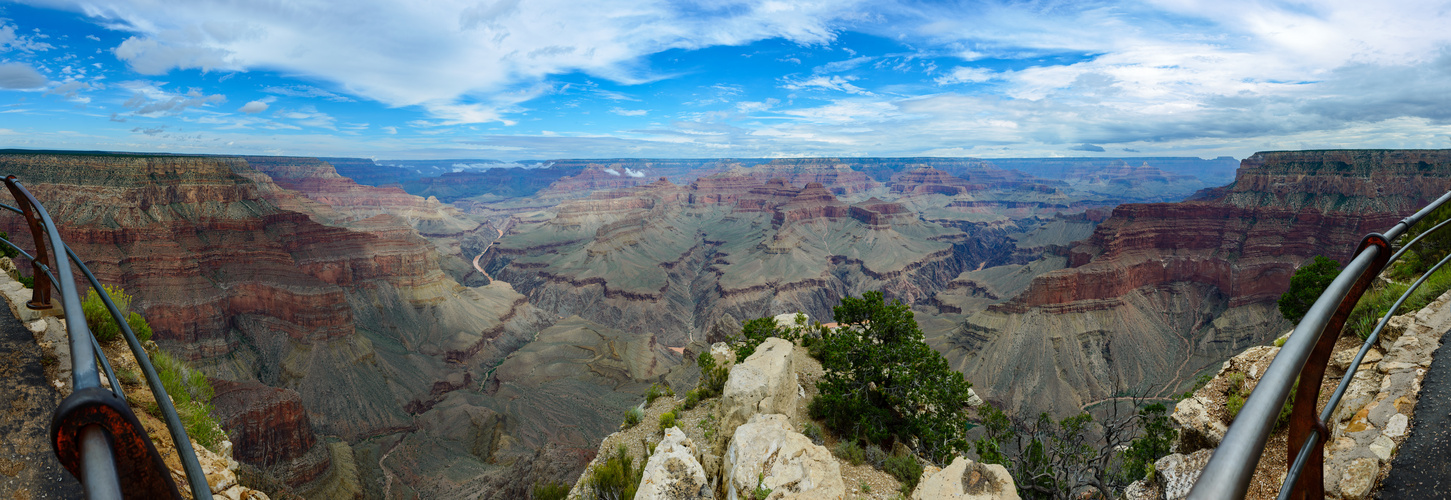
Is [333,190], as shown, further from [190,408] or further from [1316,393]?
[1316,393]

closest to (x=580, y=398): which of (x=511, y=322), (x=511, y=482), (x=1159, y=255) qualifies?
(x=511, y=482)

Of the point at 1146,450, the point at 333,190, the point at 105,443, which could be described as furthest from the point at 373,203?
the point at 105,443

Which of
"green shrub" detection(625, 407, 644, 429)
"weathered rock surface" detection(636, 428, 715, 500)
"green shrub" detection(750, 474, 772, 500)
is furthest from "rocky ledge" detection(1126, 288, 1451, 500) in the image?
"green shrub" detection(625, 407, 644, 429)

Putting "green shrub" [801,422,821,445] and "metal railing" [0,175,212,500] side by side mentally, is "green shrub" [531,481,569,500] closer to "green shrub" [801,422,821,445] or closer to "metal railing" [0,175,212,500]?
"green shrub" [801,422,821,445]

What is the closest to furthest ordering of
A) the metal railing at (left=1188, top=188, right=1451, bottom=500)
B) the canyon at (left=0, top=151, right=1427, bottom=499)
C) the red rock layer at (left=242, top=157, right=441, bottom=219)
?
the metal railing at (left=1188, top=188, right=1451, bottom=500) < the canyon at (left=0, top=151, right=1427, bottom=499) < the red rock layer at (left=242, top=157, right=441, bottom=219)

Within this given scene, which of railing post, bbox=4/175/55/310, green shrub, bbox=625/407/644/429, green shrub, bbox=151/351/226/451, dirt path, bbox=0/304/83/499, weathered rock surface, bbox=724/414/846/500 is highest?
railing post, bbox=4/175/55/310

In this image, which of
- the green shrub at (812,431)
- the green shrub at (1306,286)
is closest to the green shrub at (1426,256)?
the green shrub at (812,431)
